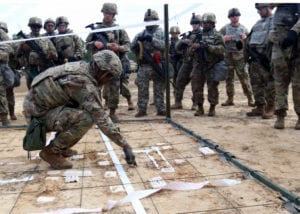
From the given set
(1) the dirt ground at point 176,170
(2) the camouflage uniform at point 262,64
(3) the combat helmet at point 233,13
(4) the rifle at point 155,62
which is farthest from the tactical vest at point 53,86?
(3) the combat helmet at point 233,13

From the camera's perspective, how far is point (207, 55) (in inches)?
234

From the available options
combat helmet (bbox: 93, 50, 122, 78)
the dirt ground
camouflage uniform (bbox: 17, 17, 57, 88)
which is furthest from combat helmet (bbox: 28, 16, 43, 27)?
combat helmet (bbox: 93, 50, 122, 78)

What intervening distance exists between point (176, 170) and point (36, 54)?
12.2ft

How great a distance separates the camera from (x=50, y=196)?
2586 mm

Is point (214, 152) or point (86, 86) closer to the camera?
point (86, 86)

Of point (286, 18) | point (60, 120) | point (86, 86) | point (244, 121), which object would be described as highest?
point (286, 18)

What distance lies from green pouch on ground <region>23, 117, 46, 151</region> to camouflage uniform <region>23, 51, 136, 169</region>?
70mm

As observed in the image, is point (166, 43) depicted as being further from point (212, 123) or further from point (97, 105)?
point (97, 105)

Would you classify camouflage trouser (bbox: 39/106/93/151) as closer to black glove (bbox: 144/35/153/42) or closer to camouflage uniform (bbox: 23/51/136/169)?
camouflage uniform (bbox: 23/51/136/169)

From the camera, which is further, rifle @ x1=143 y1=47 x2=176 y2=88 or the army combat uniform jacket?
rifle @ x1=143 y1=47 x2=176 y2=88

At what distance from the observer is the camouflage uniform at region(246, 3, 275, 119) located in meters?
5.62

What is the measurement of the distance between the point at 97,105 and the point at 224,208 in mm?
1340

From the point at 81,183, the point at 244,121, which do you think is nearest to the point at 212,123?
the point at 244,121

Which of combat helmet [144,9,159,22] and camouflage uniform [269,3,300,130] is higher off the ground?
combat helmet [144,9,159,22]
